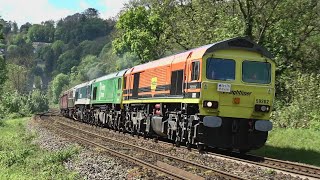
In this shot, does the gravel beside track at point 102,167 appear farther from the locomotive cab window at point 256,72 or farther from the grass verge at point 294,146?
the grass verge at point 294,146

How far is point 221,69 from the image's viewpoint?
16016 mm

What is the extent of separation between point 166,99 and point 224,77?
12.4ft

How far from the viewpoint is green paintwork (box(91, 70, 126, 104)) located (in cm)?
2828

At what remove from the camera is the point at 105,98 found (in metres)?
31.9

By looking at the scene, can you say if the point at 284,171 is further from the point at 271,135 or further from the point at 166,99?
the point at 271,135

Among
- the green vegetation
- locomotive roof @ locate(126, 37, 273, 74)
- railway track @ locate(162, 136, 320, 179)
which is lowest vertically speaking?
the green vegetation

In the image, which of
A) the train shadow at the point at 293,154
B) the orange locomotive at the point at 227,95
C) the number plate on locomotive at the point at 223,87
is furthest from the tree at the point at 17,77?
the number plate on locomotive at the point at 223,87

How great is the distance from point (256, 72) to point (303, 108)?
734 cm

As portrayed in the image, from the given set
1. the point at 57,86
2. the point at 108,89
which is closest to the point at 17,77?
the point at 57,86

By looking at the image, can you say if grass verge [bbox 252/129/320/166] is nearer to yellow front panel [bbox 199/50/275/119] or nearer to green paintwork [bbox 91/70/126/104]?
yellow front panel [bbox 199/50/275/119]

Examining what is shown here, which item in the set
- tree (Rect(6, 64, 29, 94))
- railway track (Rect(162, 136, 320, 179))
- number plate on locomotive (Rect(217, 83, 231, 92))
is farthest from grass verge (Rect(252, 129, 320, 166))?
tree (Rect(6, 64, 29, 94))

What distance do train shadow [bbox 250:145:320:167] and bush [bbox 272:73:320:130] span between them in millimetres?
3827

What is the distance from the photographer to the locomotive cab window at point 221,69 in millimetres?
15867

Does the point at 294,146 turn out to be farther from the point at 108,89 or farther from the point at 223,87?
the point at 108,89
